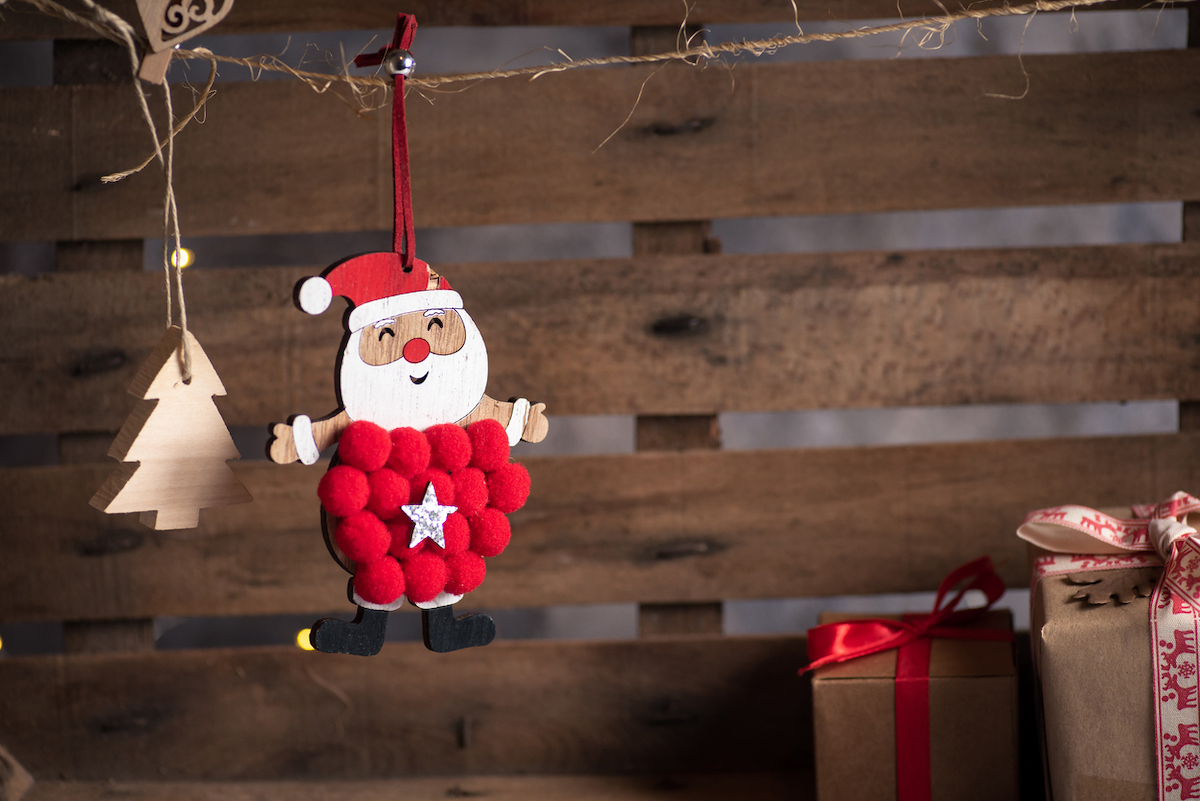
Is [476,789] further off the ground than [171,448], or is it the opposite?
[171,448]

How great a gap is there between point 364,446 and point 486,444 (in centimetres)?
10

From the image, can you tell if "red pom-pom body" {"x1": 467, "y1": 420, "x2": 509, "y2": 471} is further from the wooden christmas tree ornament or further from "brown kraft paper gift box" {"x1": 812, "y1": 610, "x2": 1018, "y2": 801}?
"brown kraft paper gift box" {"x1": 812, "y1": 610, "x2": 1018, "y2": 801}

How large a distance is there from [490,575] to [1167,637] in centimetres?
77

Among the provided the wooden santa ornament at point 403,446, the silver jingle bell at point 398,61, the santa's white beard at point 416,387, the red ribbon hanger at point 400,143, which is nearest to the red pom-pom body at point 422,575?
the wooden santa ornament at point 403,446

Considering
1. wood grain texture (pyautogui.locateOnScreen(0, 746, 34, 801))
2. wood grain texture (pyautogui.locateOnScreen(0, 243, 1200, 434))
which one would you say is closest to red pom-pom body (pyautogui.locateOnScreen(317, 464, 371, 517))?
wood grain texture (pyautogui.locateOnScreen(0, 243, 1200, 434))

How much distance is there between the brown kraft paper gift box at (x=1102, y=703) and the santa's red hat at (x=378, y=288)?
2.16ft

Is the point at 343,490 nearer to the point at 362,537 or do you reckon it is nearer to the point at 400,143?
the point at 362,537

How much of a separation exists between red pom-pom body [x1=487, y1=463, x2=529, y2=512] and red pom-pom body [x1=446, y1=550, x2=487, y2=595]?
0.05 metres

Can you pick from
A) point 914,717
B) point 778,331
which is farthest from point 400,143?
point 914,717

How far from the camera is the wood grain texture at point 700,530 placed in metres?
1.17

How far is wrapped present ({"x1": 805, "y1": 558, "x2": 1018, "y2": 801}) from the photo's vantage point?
0.94m

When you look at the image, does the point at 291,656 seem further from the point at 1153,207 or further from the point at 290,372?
the point at 1153,207

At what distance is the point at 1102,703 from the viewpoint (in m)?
0.81

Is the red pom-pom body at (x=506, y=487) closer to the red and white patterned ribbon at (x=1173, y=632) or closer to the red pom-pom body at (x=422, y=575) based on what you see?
the red pom-pom body at (x=422, y=575)
